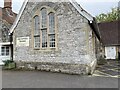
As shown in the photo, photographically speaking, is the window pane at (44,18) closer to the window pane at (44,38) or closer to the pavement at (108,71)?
the window pane at (44,38)

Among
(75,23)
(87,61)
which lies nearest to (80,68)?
(87,61)

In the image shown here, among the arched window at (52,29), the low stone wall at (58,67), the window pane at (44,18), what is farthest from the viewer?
the window pane at (44,18)

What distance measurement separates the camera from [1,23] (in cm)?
2259

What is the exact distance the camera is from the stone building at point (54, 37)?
46.1ft

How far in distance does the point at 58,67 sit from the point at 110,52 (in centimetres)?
1791

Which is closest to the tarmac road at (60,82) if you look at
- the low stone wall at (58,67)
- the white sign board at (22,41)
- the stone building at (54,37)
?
the low stone wall at (58,67)

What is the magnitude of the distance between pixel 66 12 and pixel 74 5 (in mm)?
815

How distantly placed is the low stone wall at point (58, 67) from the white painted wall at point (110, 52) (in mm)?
17503

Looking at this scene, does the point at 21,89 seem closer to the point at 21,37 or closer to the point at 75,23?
the point at 75,23

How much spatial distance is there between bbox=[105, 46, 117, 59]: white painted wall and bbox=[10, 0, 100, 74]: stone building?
51.6 feet

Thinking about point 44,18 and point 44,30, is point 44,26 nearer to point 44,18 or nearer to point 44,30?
point 44,30

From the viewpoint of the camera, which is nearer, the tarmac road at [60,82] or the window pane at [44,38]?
the tarmac road at [60,82]

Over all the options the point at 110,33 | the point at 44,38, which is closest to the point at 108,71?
the point at 44,38

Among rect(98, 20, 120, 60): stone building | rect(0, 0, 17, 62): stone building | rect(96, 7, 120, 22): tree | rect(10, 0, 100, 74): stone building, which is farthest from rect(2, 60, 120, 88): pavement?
rect(96, 7, 120, 22): tree
